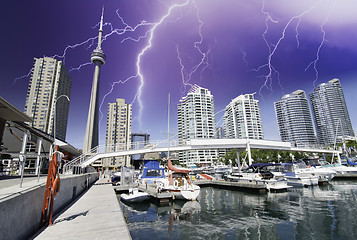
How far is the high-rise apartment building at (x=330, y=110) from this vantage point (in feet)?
474

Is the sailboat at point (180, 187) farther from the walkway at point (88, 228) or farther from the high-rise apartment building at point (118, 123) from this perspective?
the high-rise apartment building at point (118, 123)

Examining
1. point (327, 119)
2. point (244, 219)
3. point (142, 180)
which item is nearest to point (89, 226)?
point (244, 219)

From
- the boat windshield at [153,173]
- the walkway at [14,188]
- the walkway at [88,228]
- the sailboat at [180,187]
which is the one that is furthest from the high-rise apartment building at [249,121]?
the walkway at [14,188]

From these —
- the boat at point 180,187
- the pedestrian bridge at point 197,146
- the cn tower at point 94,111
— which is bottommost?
the boat at point 180,187

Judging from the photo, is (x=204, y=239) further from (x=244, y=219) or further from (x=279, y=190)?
(x=279, y=190)

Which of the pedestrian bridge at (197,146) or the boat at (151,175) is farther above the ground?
the pedestrian bridge at (197,146)

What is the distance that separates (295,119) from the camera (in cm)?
17825

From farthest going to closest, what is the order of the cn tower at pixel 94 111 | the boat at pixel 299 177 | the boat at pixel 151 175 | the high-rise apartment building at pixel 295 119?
the high-rise apartment building at pixel 295 119 < the cn tower at pixel 94 111 < the boat at pixel 299 177 < the boat at pixel 151 175

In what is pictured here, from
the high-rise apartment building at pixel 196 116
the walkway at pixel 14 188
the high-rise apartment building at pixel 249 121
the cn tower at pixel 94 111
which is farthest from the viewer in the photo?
the high-rise apartment building at pixel 249 121

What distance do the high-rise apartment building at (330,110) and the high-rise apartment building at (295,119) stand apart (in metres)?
14.7

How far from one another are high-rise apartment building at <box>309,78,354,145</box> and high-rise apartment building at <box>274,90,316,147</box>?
14688mm

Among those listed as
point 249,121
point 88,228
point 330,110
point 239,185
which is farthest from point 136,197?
point 330,110

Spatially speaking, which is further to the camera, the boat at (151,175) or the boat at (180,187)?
the boat at (151,175)

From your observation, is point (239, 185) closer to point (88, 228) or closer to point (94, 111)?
point (88, 228)
